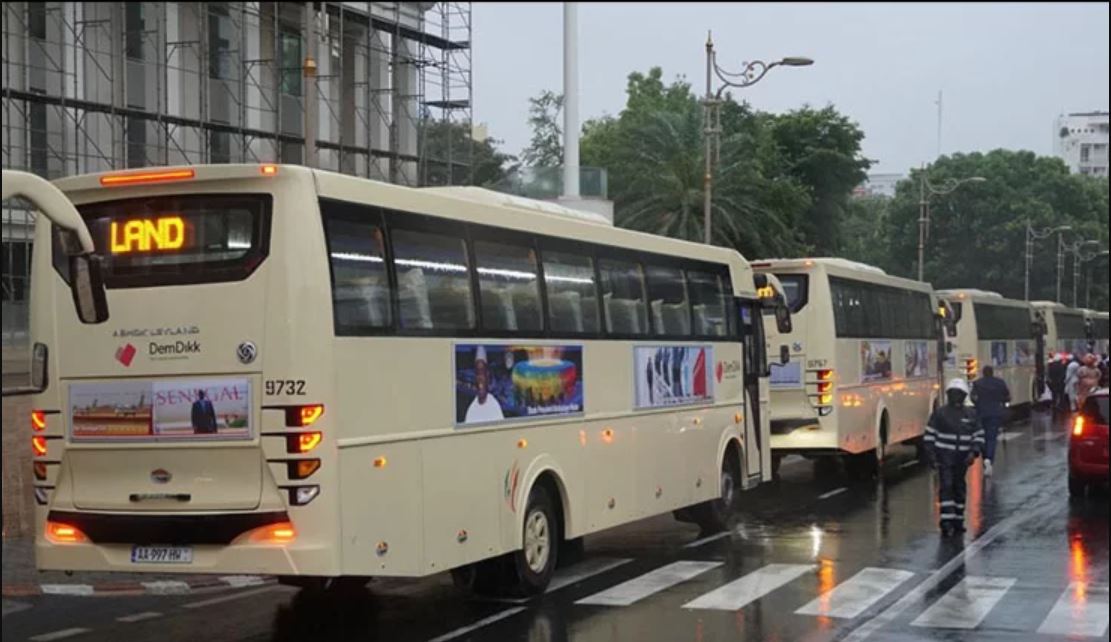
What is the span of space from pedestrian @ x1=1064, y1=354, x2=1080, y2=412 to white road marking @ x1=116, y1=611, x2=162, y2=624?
25.1 m

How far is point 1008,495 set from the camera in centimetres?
1948

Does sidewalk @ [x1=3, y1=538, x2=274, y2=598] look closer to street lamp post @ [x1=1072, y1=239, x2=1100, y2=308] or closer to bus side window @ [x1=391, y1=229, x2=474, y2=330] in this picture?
bus side window @ [x1=391, y1=229, x2=474, y2=330]

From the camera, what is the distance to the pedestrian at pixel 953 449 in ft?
49.8

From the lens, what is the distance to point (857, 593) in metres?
11.6

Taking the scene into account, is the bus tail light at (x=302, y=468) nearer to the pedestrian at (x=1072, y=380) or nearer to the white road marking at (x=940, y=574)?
the white road marking at (x=940, y=574)

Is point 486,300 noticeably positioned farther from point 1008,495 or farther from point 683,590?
point 1008,495

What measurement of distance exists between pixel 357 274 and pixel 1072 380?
95.7ft

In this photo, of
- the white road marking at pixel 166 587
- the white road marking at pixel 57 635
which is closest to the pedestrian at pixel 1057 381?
the white road marking at pixel 166 587

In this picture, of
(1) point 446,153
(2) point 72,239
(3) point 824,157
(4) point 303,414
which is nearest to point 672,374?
(4) point 303,414

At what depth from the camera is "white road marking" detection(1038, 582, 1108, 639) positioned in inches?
390

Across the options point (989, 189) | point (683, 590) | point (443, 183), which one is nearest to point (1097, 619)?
point (683, 590)

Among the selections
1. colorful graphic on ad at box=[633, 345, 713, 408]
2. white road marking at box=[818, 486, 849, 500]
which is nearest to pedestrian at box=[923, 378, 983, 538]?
colorful graphic on ad at box=[633, 345, 713, 408]

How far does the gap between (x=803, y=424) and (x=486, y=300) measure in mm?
10789

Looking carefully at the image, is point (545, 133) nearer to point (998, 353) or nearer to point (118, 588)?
point (998, 353)
